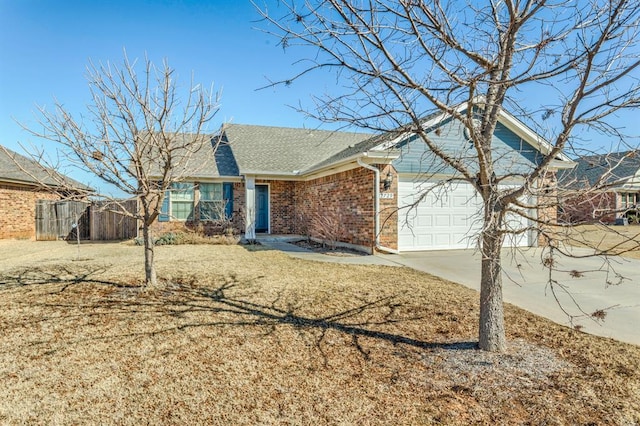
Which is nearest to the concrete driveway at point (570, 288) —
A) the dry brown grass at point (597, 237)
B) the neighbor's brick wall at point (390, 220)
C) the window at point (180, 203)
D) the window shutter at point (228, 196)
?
the dry brown grass at point (597, 237)

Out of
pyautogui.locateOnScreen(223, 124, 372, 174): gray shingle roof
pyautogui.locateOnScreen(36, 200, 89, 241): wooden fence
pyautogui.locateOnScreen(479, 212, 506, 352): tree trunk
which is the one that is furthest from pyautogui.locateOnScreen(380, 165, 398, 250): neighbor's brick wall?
pyautogui.locateOnScreen(36, 200, 89, 241): wooden fence

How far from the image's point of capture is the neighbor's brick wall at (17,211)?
1480 cm

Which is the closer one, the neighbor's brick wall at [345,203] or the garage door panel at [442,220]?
the neighbor's brick wall at [345,203]

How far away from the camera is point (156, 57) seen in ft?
20.5

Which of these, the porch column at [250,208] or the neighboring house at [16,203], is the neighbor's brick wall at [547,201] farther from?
the neighboring house at [16,203]

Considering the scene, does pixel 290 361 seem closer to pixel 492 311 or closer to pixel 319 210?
pixel 492 311

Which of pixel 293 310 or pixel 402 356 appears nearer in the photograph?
pixel 402 356

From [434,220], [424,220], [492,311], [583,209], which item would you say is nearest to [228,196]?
[424,220]

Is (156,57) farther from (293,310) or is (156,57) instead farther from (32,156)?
(293,310)

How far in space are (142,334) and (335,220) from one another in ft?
29.0

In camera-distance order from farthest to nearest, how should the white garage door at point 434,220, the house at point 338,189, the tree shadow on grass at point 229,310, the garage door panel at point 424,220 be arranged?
the garage door panel at point 424,220 < the white garage door at point 434,220 < the house at point 338,189 < the tree shadow on grass at point 229,310

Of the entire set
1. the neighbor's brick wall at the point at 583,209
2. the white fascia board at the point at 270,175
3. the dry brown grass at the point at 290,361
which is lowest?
the dry brown grass at the point at 290,361

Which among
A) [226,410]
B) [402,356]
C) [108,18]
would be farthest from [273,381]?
[108,18]

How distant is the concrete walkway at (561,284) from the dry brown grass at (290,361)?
53 centimetres
